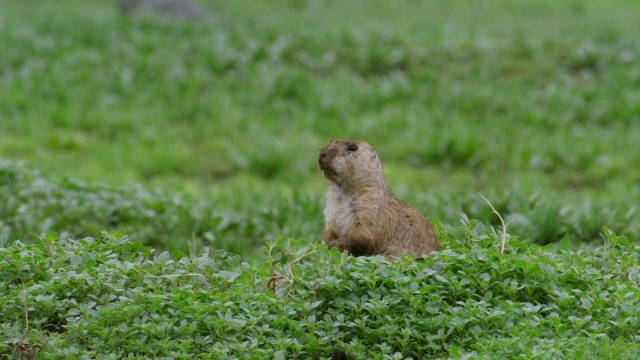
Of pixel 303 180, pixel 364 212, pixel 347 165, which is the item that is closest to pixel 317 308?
pixel 364 212

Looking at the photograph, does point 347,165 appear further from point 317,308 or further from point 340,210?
point 317,308

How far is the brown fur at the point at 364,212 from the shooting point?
5199 millimetres

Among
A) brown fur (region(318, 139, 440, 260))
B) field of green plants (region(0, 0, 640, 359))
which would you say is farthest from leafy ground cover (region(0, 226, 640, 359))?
brown fur (region(318, 139, 440, 260))

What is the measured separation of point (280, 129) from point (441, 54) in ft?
11.2

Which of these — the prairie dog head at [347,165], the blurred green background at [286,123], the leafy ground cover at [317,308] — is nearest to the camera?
the leafy ground cover at [317,308]

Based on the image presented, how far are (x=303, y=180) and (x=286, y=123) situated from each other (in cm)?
172

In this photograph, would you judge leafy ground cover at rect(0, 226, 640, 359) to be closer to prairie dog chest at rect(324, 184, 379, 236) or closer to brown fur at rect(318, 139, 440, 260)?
brown fur at rect(318, 139, 440, 260)

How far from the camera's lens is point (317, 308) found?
15.7 ft

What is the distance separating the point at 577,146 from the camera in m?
11.5

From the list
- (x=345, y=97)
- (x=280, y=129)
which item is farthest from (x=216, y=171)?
(x=345, y=97)

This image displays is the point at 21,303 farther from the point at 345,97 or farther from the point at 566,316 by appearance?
the point at 345,97

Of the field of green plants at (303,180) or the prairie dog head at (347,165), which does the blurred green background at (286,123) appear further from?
the prairie dog head at (347,165)

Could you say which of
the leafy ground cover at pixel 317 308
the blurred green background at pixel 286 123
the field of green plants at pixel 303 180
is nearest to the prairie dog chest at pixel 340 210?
the field of green plants at pixel 303 180

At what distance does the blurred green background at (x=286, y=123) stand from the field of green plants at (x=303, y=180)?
1.3 inches
